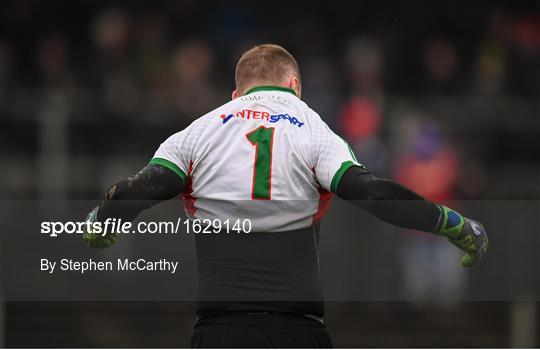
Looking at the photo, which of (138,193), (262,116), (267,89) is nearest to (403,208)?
(262,116)

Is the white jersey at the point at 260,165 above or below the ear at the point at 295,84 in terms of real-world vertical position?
below

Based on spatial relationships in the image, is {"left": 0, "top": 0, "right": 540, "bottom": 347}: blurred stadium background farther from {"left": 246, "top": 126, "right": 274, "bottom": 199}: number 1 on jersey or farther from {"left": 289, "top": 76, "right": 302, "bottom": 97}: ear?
{"left": 246, "top": 126, "right": 274, "bottom": 199}: number 1 on jersey

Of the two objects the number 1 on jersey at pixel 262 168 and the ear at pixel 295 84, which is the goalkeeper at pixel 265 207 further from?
the ear at pixel 295 84

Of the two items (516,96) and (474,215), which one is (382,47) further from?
(474,215)

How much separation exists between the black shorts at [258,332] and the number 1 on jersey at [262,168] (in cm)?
51

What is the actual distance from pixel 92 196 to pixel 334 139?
20.5 feet

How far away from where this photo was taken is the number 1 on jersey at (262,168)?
16.8 ft

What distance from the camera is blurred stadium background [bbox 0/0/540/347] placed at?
11.2m

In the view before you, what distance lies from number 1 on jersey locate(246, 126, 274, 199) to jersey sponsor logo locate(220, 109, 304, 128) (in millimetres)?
93

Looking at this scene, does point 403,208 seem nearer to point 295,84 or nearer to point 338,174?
point 338,174

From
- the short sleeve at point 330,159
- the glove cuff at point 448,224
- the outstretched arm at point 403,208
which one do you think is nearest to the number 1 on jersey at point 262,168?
the short sleeve at point 330,159

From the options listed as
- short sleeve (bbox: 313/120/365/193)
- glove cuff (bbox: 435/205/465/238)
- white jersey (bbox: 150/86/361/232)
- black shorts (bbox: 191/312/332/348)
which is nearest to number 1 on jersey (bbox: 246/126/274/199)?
white jersey (bbox: 150/86/361/232)

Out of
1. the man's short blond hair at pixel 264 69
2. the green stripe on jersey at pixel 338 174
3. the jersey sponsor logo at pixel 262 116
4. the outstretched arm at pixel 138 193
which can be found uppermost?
the man's short blond hair at pixel 264 69

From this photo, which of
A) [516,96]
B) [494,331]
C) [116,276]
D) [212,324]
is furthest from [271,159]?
[516,96]
